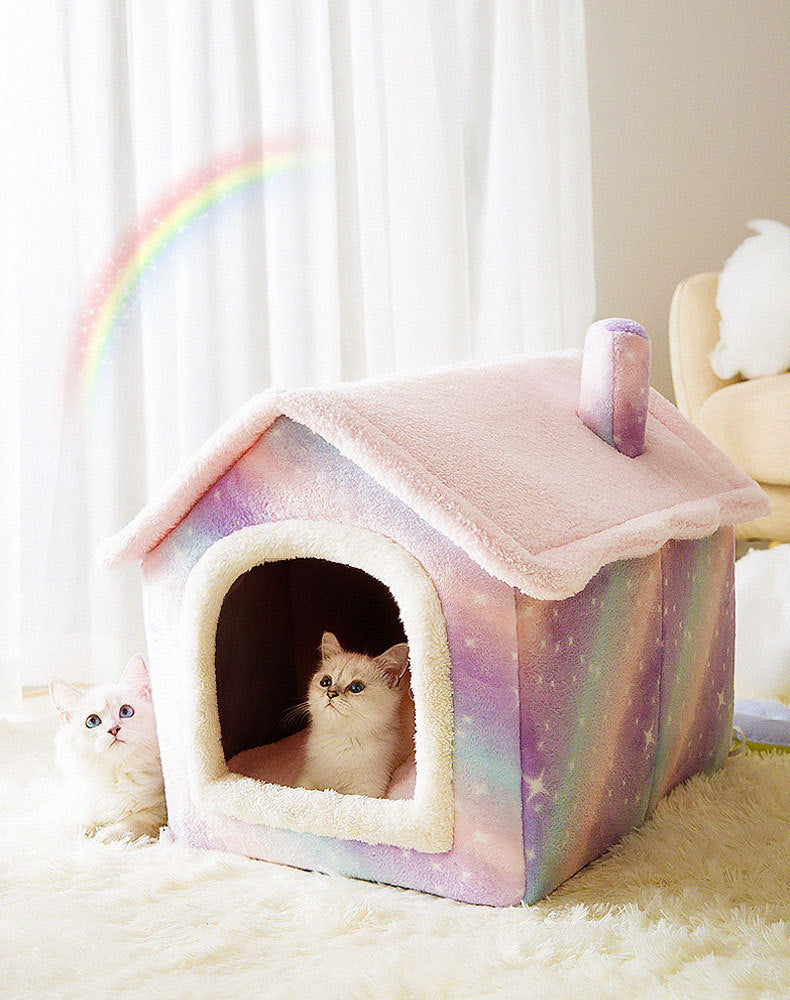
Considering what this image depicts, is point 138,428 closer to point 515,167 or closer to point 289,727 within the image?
point 289,727

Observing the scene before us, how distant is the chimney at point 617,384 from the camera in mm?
1228

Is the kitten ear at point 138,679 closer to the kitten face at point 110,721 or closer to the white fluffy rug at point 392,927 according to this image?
the kitten face at point 110,721

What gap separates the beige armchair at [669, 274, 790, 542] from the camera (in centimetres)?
226

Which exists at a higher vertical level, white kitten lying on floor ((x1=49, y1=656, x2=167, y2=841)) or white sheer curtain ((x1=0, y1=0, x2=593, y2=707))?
white sheer curtain ((x1=0, y1=0, x2=593, y2=707))

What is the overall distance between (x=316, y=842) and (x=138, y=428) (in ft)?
3.68

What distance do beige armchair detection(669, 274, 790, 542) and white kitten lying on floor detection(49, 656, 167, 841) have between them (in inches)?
55.8

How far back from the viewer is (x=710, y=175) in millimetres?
3223

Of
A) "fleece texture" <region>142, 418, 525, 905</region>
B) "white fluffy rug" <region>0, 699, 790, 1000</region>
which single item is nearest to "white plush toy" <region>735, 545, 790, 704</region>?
"white fluffy rug" <region>0, 699, 790, 1000</region>

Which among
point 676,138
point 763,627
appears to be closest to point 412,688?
point 763,627

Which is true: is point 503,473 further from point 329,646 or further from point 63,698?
point 63,698

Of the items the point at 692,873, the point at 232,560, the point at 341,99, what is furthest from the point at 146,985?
the point at 341,99

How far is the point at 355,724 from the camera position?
1238mm

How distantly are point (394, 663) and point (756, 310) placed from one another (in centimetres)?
149

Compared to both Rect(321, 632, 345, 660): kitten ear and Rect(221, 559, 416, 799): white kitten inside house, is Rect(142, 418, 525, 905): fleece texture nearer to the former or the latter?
Rect(221, 559, 416, 799): white kitten inside house
